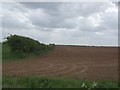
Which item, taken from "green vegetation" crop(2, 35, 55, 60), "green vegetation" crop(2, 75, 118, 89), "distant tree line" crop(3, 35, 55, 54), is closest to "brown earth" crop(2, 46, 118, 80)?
"green vegetation" crop(2, 75, 118, 89)

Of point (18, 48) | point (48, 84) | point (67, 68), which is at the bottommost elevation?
point (48, 84)

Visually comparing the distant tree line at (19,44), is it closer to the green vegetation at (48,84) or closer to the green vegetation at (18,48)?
the green vegetation at (18,48)

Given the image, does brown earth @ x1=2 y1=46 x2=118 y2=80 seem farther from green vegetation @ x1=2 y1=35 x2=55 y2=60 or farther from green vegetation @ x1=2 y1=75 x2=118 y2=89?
green vegetation @ x1=2 y1=35 x2=55 y2=60

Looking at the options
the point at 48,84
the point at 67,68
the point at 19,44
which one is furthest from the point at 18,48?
the point at 48,84

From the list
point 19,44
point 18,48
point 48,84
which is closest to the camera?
point 48,84

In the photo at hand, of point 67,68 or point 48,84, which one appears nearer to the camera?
point 48,84

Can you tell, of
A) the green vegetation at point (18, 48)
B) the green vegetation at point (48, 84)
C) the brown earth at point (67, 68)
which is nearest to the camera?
the green vegetation at point (48, 84)

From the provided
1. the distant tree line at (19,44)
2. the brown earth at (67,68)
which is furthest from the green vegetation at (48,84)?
the distant tree line at (19,44)

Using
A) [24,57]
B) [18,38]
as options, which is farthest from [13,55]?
[18,38]

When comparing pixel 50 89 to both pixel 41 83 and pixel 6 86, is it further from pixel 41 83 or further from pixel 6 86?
pixel 6 86

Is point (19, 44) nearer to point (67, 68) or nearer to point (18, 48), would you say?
point (18, 48)

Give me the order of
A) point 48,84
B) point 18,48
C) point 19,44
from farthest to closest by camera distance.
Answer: point 19,44 < point 18,48 < point 48,84

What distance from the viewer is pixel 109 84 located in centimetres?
1086

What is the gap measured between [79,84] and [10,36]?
18599 millimetres
